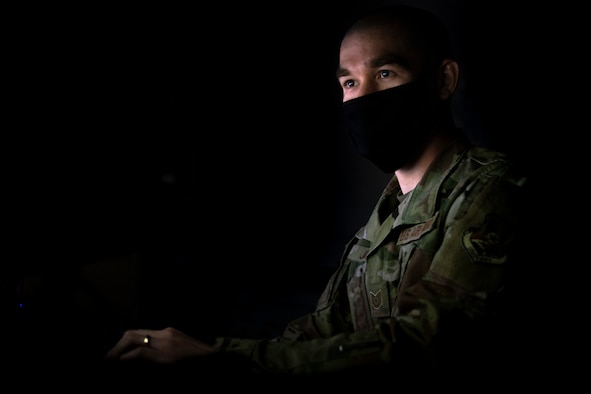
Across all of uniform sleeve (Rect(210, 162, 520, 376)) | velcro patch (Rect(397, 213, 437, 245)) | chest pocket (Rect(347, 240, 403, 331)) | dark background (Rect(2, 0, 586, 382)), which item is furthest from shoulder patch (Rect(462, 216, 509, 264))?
dark background (Rect(2, 0, 586, 382))

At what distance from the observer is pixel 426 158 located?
1.33m

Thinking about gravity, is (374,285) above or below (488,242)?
below

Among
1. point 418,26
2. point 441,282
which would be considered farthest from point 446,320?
point 418,26

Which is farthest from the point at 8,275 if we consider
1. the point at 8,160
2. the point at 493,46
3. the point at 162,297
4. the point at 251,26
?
the point at 493,46

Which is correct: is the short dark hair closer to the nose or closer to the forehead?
the forehead

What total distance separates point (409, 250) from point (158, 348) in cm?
57

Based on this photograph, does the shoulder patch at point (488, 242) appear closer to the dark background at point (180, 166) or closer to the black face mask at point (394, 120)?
the black face mask at point (394, 120)

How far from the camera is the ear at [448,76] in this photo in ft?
4.46

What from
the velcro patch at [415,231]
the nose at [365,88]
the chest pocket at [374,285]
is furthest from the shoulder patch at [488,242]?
the nose at [365,88]

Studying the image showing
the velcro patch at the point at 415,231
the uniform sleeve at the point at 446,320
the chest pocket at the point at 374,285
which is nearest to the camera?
the uniform sleeve at the point at 446,320

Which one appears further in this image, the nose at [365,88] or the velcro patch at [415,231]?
the nose at [365,88]

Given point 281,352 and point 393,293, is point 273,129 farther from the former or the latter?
point 281,352

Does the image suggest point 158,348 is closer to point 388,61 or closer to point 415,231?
point 415,231

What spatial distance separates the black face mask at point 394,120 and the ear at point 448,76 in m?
0.06
